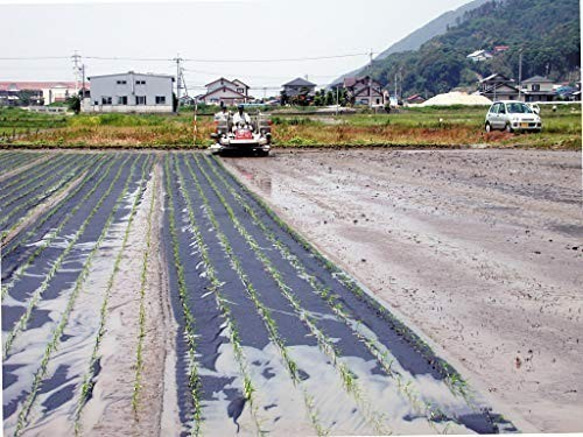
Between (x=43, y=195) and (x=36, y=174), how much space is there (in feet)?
10.5

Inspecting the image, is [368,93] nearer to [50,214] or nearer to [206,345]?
[50,214]

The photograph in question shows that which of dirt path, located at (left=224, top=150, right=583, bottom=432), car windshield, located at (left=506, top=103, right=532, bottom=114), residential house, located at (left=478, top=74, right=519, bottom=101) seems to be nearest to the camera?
dirt path, located at (left=224, top=150, right=583, bottom=432)

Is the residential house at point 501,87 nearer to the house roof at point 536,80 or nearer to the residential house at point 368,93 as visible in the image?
the house roof at point 536,80

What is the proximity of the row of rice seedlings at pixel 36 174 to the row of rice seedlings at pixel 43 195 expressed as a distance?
234 mm

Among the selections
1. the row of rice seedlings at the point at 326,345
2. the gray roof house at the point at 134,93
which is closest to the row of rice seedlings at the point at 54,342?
the row of rice seedlings at the point at 326,345

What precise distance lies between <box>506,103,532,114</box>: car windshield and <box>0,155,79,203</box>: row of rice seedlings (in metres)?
11.5

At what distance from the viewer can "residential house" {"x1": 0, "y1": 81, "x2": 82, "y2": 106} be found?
55156 mm

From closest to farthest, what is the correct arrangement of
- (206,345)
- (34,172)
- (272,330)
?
(206,345), (272,330), (34,172)

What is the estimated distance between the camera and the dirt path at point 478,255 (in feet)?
11.6

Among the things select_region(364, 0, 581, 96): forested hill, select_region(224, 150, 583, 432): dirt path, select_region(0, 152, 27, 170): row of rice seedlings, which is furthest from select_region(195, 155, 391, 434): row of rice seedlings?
select_region(0, 152, 27, 170): row of rice seedlings

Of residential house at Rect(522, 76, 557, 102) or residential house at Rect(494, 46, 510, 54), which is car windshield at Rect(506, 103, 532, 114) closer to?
residential house at Rect(522, 76, 557, 102)

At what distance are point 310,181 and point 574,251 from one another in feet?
19.5

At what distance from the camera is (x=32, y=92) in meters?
65.4

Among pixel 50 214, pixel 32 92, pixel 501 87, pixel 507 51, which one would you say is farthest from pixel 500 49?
pixel 32 92
